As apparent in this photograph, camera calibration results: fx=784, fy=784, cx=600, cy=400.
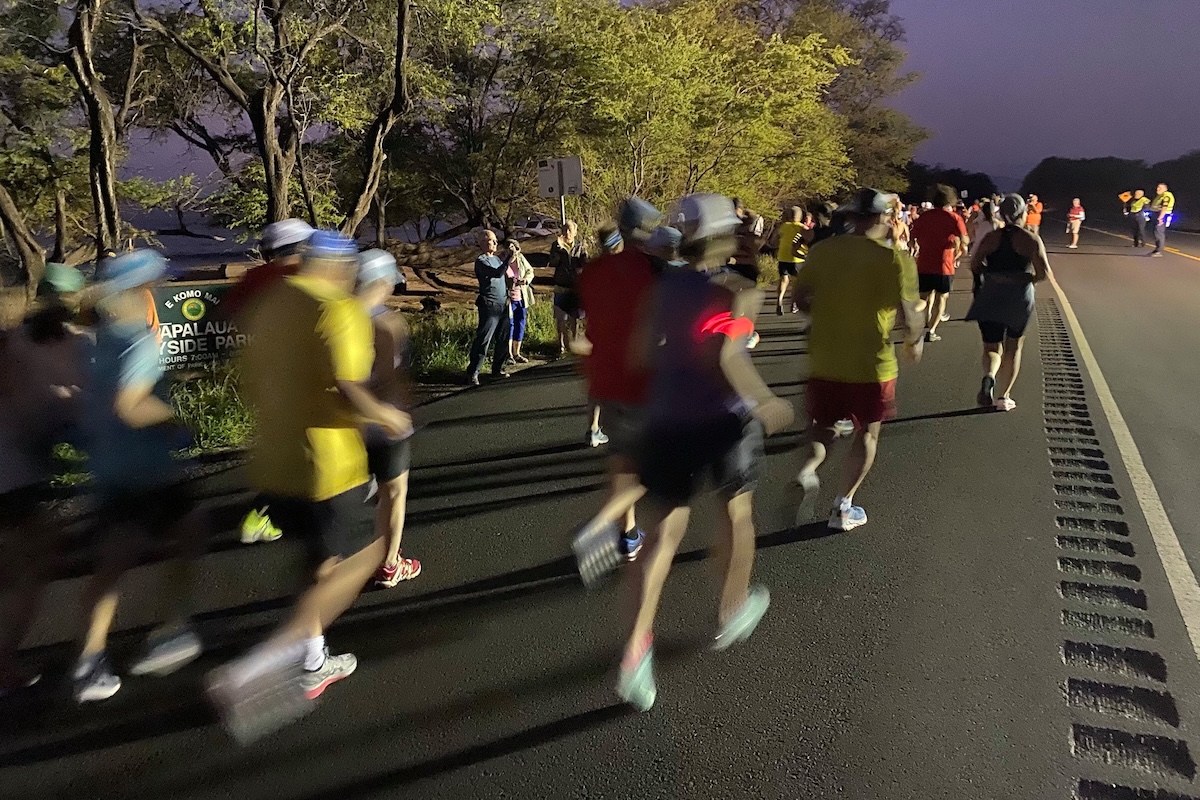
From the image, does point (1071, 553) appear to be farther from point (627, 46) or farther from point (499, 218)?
point (499, 218)

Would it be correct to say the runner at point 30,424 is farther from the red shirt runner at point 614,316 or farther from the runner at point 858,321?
the runner at point 858,321

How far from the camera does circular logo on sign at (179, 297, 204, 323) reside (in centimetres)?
691

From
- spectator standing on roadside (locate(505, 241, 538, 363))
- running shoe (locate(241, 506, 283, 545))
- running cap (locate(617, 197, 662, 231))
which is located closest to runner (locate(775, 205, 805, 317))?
spectator standing on roadside (locate(505, 241, 538, 363))

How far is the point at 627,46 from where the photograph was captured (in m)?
16.4

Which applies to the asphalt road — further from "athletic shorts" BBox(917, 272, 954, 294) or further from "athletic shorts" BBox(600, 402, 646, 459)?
"athletic shorts" BBox(917, 272, 954, 294)

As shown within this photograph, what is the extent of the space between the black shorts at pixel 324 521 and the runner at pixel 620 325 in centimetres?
125

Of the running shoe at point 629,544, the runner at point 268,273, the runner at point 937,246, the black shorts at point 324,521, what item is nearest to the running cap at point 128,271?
the runner at point 268,273

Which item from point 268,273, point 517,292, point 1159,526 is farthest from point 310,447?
point 517,292

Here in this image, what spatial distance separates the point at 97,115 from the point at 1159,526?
11.7 meters

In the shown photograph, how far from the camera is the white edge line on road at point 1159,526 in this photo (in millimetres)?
3633

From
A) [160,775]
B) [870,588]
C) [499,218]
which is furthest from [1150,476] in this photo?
[499,218]

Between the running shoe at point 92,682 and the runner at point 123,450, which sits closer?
the runner at point 123,450

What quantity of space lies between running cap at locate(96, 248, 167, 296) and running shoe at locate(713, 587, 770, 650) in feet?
9.09

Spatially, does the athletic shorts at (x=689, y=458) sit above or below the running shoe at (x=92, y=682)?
above
